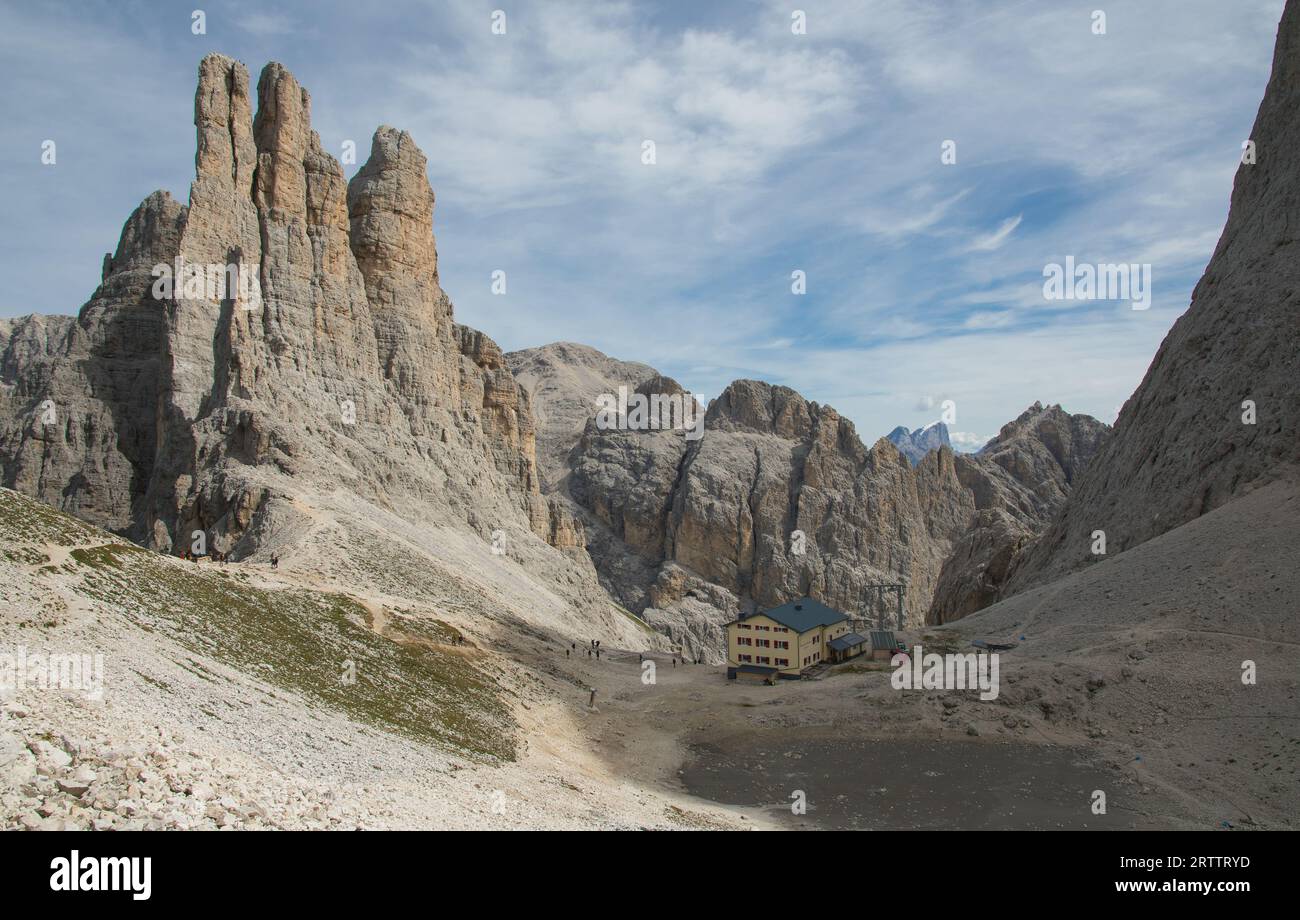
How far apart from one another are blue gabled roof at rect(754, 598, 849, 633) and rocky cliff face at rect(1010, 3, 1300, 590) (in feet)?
73.9

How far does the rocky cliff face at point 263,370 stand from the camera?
66.6m

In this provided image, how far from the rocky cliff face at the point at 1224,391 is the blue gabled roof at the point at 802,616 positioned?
2253 cm

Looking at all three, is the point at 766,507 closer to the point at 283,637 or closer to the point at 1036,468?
→ the point at 1036,468

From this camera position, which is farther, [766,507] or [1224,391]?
[766,507]

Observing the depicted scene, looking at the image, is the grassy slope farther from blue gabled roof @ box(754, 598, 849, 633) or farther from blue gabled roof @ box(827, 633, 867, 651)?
blue gabled roof @ box(827, 633, 867, 651)

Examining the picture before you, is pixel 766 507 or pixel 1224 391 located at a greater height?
pixel 1224 391

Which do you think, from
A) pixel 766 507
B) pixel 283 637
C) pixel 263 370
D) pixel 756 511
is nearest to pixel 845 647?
pixel 283 637

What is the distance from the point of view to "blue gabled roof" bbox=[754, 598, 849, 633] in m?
58.9

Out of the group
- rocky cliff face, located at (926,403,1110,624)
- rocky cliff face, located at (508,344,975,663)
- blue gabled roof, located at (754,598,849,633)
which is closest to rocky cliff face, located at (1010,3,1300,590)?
blue gabled roof, located at (754,598,849,633)

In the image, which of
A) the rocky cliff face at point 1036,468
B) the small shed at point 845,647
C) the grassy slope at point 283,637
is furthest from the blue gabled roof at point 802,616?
the rocky cliff face at point 1036,468

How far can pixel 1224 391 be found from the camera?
65.1 m

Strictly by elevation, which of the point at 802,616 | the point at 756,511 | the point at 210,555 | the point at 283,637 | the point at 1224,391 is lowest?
the point at 802,616

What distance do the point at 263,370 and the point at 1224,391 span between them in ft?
257
